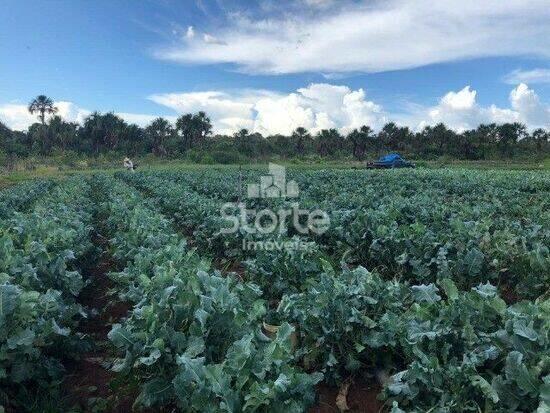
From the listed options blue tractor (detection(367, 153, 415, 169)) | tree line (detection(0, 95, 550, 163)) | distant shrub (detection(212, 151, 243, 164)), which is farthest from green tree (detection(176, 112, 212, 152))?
blue tractor (detection(367, 153, 415, 169))

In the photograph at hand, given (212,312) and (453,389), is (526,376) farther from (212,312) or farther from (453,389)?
(212,312)

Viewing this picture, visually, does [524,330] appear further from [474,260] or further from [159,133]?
[159,133]

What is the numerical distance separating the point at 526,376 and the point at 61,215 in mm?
8466

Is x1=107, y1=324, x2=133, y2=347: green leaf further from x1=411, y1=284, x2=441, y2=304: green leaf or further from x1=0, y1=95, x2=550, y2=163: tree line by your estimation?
x1=0, y1=95, x2=550, y2=163: tree line

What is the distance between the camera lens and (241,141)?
232 ft

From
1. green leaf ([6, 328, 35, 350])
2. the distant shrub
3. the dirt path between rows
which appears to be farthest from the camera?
the distant shrub

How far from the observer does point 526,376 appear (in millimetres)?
2943

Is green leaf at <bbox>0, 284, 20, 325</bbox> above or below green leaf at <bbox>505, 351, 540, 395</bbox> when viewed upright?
above

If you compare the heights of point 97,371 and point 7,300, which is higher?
point 7,300

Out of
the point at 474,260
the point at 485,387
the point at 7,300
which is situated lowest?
the point at 485,387

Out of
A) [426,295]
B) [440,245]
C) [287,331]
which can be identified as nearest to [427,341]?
[426,295]

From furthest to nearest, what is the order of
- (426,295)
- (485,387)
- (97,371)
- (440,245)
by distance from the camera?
(440,245)
(97,371)
(426,295)
(485,387)

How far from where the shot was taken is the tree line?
63391mm

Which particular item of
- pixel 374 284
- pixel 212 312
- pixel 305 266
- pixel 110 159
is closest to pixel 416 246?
pixel 305 266
